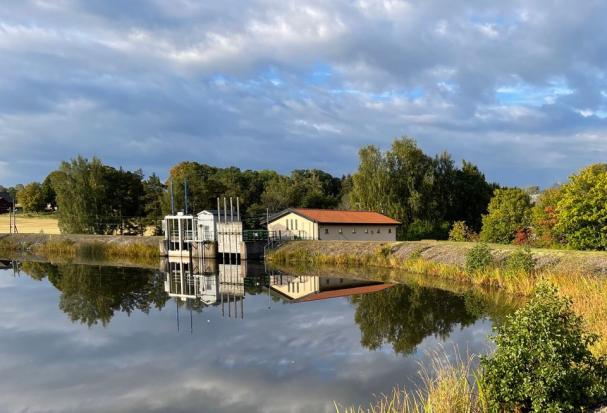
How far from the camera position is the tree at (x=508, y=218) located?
119 ft

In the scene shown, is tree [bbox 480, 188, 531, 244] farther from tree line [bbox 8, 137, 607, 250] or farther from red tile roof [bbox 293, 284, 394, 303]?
red tile roof [bbox 293, 284, 394, 303]

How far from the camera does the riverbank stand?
48.6 meters

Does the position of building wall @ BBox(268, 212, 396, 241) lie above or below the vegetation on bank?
above

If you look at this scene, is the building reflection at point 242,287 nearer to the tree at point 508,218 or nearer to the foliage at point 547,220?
the foliage at point 547,220

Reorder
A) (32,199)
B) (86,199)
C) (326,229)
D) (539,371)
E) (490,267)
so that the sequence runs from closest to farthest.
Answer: (539,371) < (490,267) < (326,229) < (86,199) < (32,199)

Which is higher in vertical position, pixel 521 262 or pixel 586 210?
pixel 586 210

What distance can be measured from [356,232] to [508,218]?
13.8 meters

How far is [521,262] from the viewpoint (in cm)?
2248

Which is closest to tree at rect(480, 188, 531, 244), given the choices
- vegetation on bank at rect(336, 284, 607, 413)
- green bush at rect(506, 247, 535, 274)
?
green bush at rect(506, 247, 535, 274)

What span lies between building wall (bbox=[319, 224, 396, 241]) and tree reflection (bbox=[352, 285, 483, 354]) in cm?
2009

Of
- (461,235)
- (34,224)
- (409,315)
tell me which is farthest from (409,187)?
(34,224)

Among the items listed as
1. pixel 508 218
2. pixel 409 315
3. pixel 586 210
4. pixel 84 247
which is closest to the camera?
pixel 409 315

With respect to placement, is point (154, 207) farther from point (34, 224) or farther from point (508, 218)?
point (508, 218)

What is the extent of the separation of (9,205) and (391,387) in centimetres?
11812
